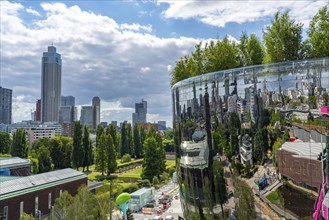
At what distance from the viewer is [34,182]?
24.8 m

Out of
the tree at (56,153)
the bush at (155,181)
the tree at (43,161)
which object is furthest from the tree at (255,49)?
the tree at (56,153)

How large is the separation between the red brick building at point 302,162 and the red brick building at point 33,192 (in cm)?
1855

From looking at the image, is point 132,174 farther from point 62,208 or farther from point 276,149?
point 276,149

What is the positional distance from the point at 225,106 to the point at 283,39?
9.97m

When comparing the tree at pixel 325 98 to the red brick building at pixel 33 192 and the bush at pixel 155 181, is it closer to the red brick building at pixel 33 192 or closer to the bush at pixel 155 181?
the red brick building at pixel 33 192

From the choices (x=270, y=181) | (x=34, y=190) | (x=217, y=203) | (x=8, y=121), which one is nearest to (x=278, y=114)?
(x=270, y=181)

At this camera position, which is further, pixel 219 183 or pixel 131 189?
pixel 131 189

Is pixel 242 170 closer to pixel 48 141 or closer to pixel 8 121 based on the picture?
Result: pixel 48 141

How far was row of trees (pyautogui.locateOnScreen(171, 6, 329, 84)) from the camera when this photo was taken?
18078 mm

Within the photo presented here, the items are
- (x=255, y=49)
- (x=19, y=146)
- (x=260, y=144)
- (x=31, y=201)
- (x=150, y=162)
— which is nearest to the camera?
(x=260, y=144)

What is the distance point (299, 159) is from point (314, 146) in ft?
1.89

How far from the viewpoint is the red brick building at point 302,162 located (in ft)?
Answer: 29.9

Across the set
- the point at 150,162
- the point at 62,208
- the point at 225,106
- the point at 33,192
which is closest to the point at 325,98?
the point at 225,106

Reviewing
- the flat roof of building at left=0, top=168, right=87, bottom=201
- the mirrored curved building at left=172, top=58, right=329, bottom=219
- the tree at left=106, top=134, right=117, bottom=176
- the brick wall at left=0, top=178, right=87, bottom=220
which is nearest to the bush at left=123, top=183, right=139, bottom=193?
the flat roof of building at left=0, top=168, right=87, bottom=201
